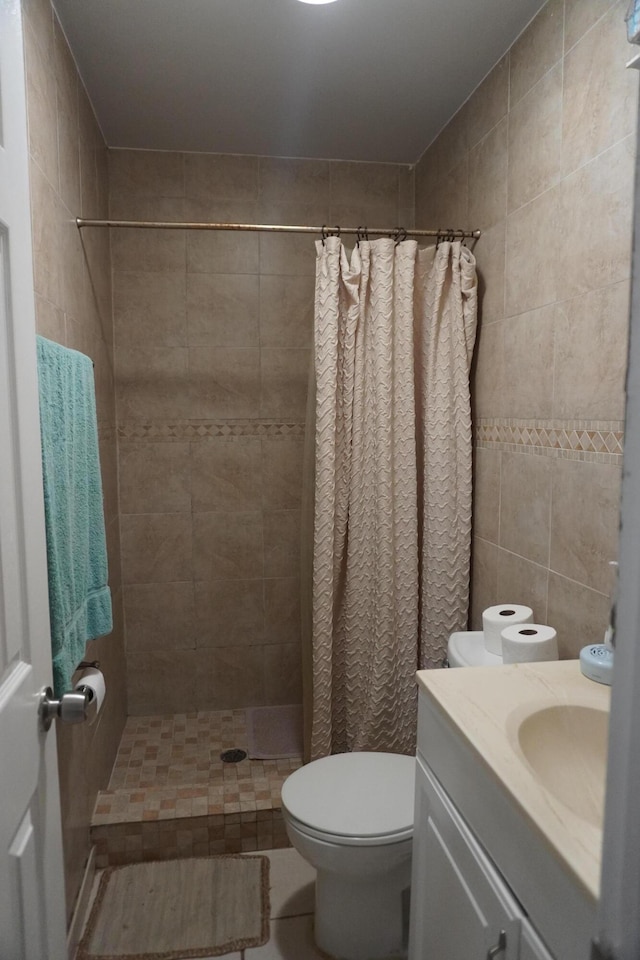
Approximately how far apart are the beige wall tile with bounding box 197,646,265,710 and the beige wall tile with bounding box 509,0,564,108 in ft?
7.79

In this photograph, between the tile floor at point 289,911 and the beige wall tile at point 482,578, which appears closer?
the tile floor at point 289,911

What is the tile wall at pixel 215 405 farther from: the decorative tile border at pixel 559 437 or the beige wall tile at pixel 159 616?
the decorative tile border at pixel 559 437

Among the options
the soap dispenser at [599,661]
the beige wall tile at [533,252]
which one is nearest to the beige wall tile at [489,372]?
the beige wall tile at [533,252]

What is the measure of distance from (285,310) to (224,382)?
42 centimetres

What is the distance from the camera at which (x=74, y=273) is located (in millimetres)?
1896

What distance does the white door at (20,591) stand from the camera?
0.79 m

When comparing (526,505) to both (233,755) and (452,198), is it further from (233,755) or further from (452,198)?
(233,755)

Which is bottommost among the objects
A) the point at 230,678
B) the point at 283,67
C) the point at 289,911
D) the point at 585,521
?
the point at 289,911

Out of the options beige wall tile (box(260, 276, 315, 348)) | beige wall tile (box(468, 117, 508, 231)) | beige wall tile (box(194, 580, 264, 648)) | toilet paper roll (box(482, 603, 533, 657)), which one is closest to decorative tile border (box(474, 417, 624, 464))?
toilet paper roll (box(482, 603, 533, 657))

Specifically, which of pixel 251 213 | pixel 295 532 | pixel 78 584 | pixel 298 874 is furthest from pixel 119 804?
A: pixel 251 213

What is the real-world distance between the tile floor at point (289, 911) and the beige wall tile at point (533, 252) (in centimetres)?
187

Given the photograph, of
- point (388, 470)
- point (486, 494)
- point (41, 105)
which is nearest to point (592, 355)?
point (486, 494)

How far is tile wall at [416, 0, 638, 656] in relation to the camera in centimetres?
138

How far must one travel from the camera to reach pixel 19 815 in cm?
82
